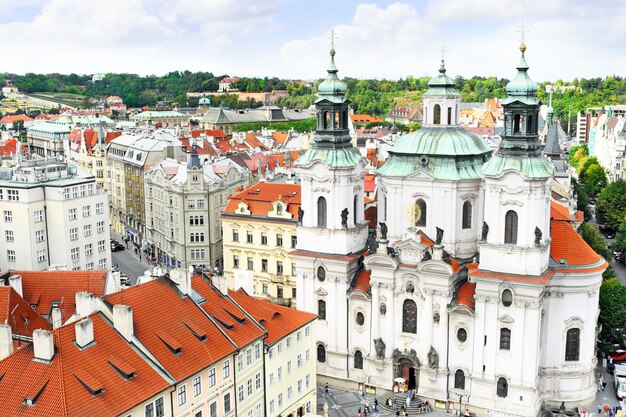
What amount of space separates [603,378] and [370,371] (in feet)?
73.2

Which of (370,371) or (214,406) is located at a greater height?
(214,406)

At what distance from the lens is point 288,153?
13138cm

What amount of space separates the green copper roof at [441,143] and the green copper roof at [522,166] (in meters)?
4.86

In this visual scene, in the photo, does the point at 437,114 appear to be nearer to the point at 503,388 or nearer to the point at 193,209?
the point at 503,388

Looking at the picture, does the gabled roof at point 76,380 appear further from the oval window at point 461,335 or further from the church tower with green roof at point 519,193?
the church tower with green roof at point 519,193

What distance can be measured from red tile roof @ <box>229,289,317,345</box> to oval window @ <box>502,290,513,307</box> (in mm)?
15643

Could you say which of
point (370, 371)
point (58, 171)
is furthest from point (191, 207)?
point (370, 371)

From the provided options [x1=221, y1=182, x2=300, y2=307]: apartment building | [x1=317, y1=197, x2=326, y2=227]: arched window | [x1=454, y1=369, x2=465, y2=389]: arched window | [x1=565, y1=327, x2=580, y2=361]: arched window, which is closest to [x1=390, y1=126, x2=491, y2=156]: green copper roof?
[x1=317, y1=197, x2=326, y2=227]: arched window

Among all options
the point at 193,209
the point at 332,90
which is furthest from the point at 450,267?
the point at 193,209

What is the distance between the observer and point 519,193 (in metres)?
56.9

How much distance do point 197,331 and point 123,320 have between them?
5.75 metres

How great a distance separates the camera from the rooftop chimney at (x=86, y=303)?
45.7 meters

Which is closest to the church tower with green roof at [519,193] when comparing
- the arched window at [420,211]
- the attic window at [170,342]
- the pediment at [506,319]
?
the pediment at [506,319]

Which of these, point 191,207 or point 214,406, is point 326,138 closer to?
point 214,406
